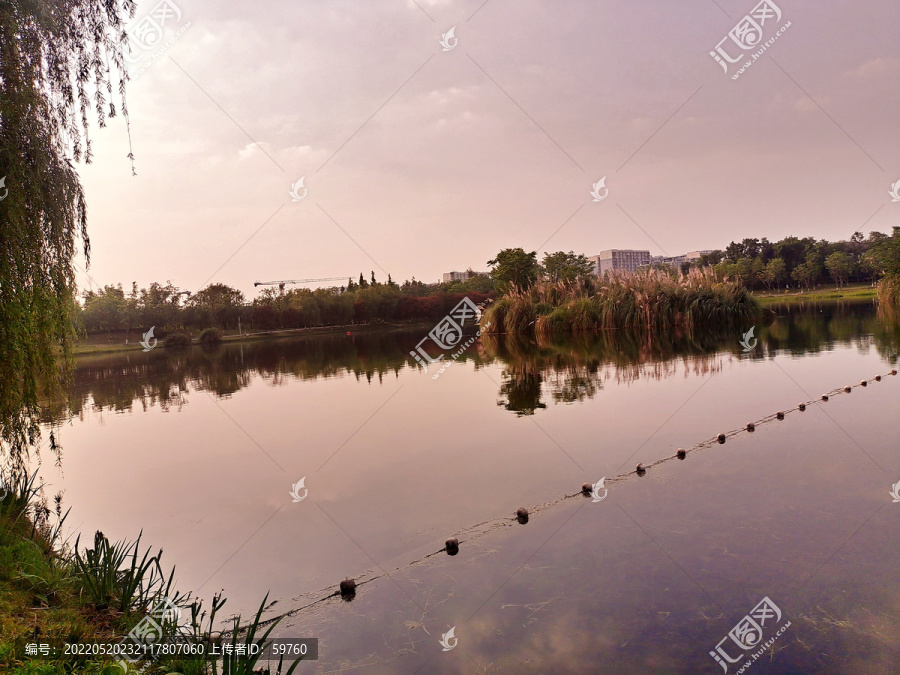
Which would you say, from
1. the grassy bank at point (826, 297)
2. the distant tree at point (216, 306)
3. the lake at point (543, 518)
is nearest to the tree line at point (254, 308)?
the distant tree at point (216, 306)

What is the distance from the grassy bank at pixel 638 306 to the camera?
2505cm

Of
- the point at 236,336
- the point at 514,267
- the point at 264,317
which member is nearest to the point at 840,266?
the point at 514,267

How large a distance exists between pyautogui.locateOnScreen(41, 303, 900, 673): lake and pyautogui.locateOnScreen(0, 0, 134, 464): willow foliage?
1699mm

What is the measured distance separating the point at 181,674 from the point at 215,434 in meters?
7.12

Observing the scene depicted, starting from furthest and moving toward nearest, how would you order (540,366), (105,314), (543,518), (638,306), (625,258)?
(625,258), (105,314), (638,306), (540,366), (543,518)

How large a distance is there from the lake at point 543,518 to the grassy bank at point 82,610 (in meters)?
0.42

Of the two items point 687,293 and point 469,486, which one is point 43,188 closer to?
point 469,486

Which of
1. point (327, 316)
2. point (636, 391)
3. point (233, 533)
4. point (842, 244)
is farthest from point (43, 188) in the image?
point (842, 244)

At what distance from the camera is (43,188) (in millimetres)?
5176

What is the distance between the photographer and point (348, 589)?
13.1ft

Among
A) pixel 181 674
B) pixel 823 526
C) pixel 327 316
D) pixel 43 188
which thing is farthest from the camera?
pixel 327 316

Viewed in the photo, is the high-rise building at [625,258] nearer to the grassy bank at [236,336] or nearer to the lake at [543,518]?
the grassy bank at [236,336]

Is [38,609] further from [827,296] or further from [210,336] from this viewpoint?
A: [827,296]

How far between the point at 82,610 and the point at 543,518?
3544 mm
